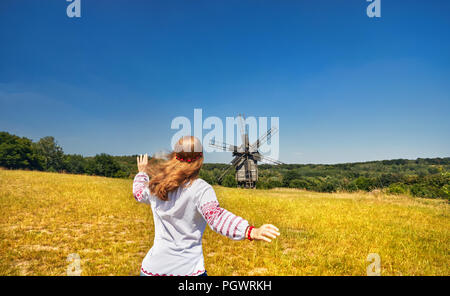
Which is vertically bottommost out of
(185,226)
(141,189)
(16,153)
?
(185,226)

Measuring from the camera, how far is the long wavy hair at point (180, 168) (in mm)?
1950

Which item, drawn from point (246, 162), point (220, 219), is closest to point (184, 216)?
point (220, 219)

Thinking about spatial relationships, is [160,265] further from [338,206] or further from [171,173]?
[338,206]

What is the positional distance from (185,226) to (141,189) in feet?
2.52

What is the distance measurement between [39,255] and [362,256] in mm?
8587

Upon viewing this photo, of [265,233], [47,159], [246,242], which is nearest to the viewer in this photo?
[265,233]

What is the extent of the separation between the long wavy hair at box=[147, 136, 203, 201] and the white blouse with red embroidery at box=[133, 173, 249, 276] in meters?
0.08

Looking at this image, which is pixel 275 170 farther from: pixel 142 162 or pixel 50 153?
pixel 50 153

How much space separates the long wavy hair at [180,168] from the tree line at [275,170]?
99.6 ft

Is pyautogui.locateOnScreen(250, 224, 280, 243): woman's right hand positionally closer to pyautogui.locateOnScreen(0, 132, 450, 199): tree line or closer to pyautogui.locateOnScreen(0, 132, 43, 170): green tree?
pyautogui.locateOnScreen(0, 132, 450, 199): tree line

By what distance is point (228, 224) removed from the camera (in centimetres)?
183

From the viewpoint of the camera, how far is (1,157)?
56969 millimetres

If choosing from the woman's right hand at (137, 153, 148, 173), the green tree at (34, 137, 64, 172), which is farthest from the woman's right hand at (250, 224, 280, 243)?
the green tree at (34, 137, 64, 172)
